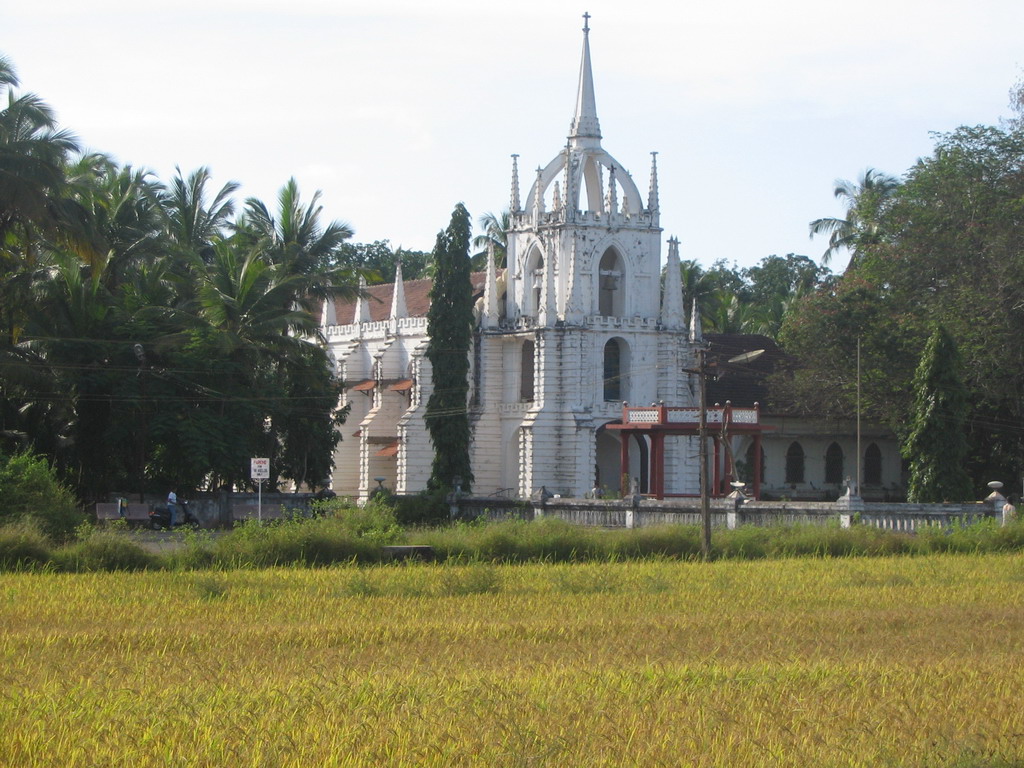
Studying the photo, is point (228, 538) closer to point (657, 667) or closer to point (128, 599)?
point (128, 599)

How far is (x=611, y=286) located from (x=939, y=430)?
14743mm

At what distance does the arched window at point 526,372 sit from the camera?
56.7 meters

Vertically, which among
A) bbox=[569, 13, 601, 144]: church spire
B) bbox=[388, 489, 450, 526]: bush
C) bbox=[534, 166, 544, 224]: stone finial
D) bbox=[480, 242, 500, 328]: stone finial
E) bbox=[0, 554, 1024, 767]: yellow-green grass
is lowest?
bbox=[0, 554, 1024, 767]: yellow-green grass

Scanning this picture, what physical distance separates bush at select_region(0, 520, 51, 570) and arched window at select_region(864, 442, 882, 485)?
38.4 metres

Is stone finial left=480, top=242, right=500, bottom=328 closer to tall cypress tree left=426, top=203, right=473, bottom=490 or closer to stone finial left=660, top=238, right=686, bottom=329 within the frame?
A: tall cypress tree left=426, top=203, right=473, bottom=490

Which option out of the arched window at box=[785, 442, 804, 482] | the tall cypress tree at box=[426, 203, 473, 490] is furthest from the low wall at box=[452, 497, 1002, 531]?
the arched window at box=[785, 442, 804, 482]

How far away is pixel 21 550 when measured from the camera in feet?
88.6

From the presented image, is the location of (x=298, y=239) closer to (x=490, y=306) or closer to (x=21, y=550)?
(x=490, y=306)

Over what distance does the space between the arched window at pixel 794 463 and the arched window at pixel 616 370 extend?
7.88 metres

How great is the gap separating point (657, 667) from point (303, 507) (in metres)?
33.4

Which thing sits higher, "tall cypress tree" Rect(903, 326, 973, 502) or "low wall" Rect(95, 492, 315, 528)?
"tall cypress tree" Rect(903, 326, 973, 502)

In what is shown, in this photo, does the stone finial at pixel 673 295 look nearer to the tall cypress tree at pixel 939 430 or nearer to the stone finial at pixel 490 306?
the stone finial at pixel 490 306

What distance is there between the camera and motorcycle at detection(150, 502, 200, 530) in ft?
139

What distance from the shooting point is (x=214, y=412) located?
46.2 m
